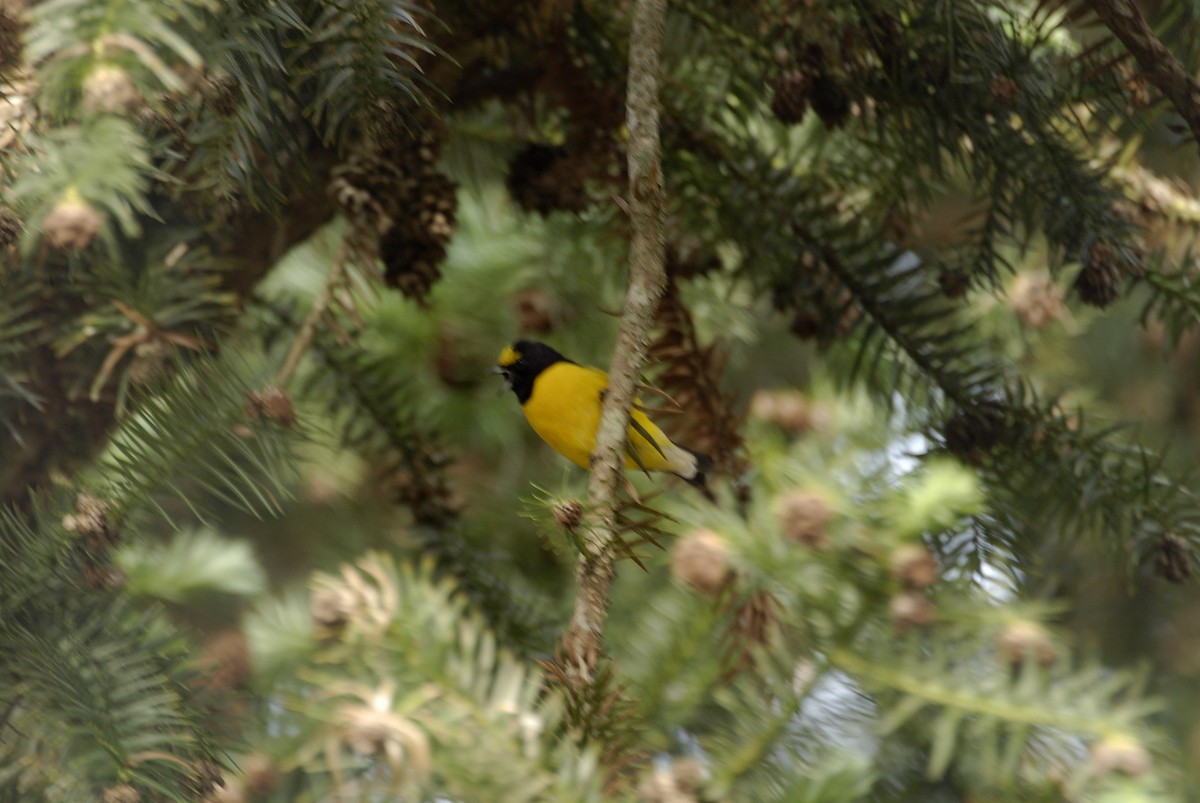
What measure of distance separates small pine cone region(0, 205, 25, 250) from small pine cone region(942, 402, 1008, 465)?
2.40 ft

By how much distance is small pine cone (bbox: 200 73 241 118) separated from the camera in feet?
2.30

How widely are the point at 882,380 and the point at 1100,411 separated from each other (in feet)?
1.08

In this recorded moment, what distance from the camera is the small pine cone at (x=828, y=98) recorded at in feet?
2.91

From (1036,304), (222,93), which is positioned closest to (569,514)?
(222,93)

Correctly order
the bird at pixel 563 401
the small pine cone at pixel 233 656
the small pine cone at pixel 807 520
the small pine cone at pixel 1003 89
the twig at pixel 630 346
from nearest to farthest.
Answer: the twig at pixel 630 346 < the small pine cone at pixel 1003 89 < the small pine cone at pixel 807 520 < the bird at pixel 563 401 < the small pine cone at pixel 233 656

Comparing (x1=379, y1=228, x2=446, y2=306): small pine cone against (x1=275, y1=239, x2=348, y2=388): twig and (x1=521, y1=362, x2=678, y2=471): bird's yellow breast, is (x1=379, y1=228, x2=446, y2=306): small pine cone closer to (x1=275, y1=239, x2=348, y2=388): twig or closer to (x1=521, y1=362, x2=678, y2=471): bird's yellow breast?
(x1=275, y1=239, x2=348, y2=388): twig

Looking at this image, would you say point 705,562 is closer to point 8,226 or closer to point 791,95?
point 791,95

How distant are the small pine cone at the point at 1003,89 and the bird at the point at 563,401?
1.63ft

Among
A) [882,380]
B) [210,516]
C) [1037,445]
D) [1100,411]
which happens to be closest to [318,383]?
[210,516]

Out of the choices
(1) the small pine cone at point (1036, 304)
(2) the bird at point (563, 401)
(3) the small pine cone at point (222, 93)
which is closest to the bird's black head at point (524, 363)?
(2) the bird at point (563, 401)

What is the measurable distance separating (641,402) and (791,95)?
0.29 m

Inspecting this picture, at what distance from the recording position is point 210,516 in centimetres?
75

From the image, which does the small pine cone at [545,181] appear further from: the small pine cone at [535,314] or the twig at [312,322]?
the small pine cone at [535,314]

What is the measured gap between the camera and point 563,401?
52.2 inches
